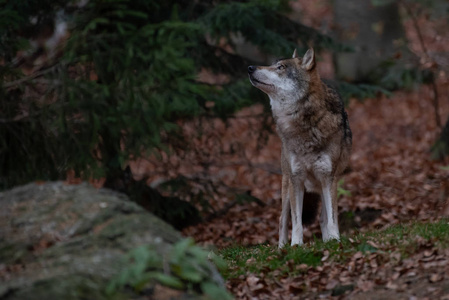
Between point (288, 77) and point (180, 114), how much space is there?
3.77m

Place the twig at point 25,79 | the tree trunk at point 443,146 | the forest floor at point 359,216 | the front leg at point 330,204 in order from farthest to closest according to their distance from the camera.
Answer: the tree trunk at point 443,146 < the twig at point 25,79 < the front leg at point 330,204 < the forest floor at point 359,216

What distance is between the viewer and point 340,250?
261 inches

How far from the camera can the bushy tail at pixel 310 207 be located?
874cm

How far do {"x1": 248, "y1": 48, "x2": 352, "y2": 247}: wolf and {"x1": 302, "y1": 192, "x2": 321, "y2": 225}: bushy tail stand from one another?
369mm

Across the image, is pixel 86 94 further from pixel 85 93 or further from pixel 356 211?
pixel 356 211

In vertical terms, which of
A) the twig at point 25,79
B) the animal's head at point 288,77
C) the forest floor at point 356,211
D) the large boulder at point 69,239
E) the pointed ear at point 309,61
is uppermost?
the pointed ear at point 309,61

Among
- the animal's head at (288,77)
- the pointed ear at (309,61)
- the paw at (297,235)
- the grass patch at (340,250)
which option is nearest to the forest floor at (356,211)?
the grass patch at (340,250)

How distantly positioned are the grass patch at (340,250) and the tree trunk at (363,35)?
16.9 meters

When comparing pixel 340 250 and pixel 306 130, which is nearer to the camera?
pixel 340 250

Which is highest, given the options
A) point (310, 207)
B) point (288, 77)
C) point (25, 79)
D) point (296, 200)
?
point (288, 77)

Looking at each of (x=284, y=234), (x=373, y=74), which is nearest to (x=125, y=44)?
(x=284, y=234)

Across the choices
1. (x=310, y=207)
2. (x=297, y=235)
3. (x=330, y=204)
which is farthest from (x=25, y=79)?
(x=330, y=204)

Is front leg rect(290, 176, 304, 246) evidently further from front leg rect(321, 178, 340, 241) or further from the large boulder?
the large boulder

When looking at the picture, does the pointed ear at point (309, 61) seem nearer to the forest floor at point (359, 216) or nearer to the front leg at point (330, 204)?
the front leg at point (330, 204)
